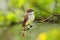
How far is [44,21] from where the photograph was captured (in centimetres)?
186

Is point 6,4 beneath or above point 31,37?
above

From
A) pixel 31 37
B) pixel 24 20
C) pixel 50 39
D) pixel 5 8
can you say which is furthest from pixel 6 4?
pixel 50 39

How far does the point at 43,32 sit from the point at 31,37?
107 millimetres

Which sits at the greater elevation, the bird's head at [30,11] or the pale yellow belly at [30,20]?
the bird's head at [30,11]

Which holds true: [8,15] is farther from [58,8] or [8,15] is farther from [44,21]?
[58,8]

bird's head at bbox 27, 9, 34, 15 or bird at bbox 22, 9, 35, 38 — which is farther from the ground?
bird's head at bbox 27, 9, 34, 15

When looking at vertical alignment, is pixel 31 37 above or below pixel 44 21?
below

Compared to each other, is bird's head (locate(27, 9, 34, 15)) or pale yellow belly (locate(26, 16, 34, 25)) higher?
bird's head (locate(27, 9, 34, 15))

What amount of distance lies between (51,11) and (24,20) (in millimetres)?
235

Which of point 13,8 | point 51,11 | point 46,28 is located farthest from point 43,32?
point 13,8

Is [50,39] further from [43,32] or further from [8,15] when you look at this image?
[8,15]

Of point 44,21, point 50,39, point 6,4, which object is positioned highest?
point 6,4

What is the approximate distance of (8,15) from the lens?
1.90 m

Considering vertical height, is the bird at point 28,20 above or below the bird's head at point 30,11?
below
